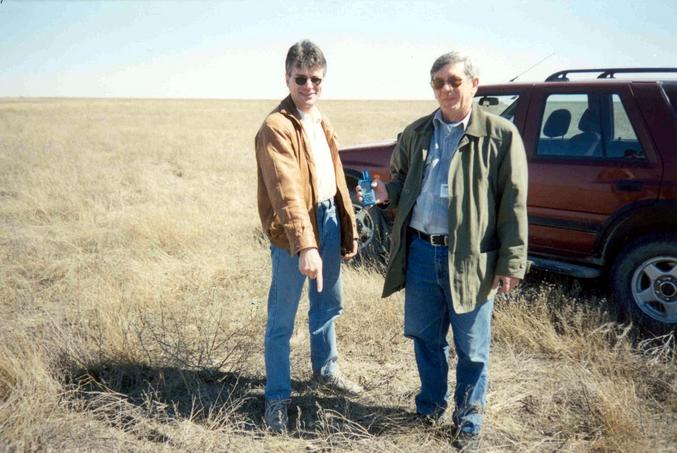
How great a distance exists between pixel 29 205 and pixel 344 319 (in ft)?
20.3

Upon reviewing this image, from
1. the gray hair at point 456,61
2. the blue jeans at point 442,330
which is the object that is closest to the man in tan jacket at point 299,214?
the blue jeans at point 442,330

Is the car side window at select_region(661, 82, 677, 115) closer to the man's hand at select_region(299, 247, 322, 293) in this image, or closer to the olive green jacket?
the olive green jacket

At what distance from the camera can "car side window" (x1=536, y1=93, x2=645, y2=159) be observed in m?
3.71

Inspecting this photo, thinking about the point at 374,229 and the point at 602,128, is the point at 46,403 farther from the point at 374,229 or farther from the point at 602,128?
the point at 602,128

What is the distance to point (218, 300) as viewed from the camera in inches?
175

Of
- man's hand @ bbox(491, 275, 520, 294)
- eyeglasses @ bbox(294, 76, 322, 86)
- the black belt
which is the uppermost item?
eyeglasses @ bbox(294, 76, 322, 86)

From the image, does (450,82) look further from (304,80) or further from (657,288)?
(657,288)

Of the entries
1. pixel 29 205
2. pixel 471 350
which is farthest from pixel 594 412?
pixel 29 205

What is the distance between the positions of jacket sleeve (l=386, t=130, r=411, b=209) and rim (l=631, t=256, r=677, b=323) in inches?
83.4

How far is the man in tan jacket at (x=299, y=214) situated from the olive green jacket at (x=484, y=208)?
27.1 inches

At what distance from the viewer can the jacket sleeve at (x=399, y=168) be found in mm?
2577

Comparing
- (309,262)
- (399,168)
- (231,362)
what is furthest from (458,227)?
(231,362)

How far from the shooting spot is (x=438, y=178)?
234cm

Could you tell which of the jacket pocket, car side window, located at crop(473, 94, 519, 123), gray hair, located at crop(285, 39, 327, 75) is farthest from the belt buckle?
car side window, located at crop(473, 94, 519, 123)
